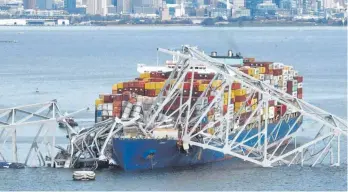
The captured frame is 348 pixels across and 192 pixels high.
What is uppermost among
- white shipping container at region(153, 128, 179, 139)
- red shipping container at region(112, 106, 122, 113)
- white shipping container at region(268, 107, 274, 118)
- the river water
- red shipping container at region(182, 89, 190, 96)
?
red shipping container at region(182, 89, 190, 96)

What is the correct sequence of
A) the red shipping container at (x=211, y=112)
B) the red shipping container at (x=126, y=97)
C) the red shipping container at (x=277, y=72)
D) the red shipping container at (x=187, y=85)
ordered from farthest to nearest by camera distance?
1. the red shipping container at (x=277, y=72)
2. the red shipping container at (x=187, y=85)
3. the red shipping container at (x=211, y=112)
4. the red shipping container at (x=126, y=97)

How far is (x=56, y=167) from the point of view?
53.6m

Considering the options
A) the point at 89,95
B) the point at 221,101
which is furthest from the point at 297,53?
the point at 221,101

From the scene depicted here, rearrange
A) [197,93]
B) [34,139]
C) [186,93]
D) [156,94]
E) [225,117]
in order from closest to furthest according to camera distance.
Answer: [34,139] → [225,117] → [186,93] → [197,93] → [156,94]

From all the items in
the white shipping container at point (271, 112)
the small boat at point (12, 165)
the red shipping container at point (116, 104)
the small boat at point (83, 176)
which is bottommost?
the small boat at point (12, 165)

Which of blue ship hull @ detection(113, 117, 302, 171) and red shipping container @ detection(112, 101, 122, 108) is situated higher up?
red shipping container @ detection(112, 101, 122, 108)

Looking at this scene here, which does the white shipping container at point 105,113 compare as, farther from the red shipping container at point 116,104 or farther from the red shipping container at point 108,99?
the red shipping container at point 108,99

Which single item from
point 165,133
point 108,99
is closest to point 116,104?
point 108,99

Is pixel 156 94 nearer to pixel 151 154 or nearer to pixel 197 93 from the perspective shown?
pixel 197 93

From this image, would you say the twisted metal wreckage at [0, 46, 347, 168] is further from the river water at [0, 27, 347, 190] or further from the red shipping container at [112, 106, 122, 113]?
the river water at [0, 27, 347, 190]

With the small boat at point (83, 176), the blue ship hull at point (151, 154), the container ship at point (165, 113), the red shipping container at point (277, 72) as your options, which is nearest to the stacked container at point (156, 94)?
the container ship at point (165, 113)

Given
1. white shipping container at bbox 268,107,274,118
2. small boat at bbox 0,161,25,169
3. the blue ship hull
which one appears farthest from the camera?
white shipping container at bbox 268,107,274,118

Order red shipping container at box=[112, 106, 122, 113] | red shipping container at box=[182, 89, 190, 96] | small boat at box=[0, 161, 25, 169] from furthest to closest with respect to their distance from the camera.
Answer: red shipping container at box=[182, 89, 190, 96] → red shipping container at box=[112, 106, 122, 113] → small boat at box=[0, 161, 25, 169]

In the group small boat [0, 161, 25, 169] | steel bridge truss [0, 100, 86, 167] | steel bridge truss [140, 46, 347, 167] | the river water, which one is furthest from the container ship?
small boat [0, 161, 25, 169]
